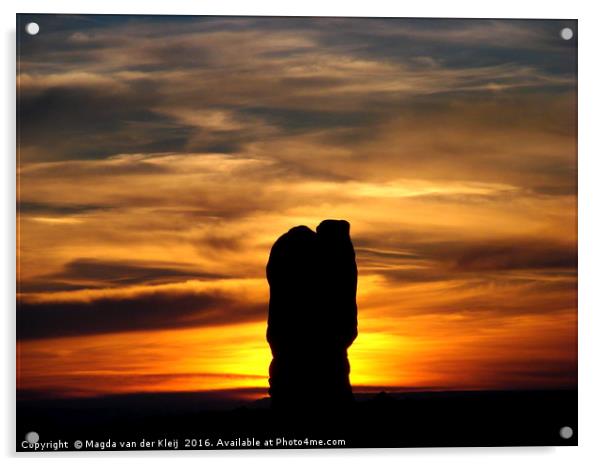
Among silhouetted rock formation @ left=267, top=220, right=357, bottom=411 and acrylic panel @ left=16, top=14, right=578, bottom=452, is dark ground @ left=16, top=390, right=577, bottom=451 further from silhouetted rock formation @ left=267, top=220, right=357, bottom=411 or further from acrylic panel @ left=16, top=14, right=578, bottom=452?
silhouetted rock formation @ left=267, top=220, right=357, bottom=411

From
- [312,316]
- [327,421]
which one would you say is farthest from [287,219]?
[327,421]

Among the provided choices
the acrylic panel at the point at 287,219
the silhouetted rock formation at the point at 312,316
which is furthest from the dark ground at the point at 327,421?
the silhouetted rock formation at the point at 312,316

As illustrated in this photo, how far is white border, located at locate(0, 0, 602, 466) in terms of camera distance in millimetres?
5914

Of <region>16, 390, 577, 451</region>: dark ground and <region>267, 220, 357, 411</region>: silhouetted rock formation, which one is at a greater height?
<region>267, 220, 357, 411</region>: silhouetted rock formation

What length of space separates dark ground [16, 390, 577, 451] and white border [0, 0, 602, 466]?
0.19 ft

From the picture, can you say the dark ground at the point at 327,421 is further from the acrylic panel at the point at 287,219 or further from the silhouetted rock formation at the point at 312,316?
the silhouetted rock formation at the point at 312,316

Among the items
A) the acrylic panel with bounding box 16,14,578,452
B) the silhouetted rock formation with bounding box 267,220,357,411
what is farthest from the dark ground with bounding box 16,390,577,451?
the silhouetted rock formation with bounding box 267,220,357,411

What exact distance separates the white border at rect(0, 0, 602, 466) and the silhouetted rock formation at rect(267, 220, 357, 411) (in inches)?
17.3

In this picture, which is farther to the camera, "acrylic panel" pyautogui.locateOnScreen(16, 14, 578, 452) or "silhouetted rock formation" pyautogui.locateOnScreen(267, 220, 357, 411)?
"silhouetted rock formation" pyautogui.locateOnScreen(267, 220, 357, 411)
